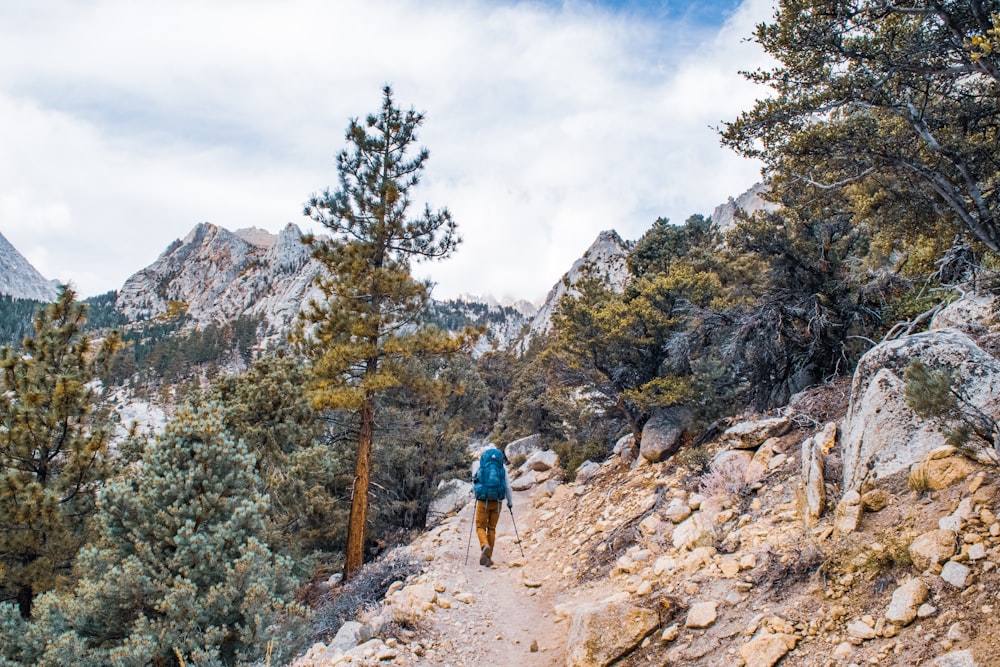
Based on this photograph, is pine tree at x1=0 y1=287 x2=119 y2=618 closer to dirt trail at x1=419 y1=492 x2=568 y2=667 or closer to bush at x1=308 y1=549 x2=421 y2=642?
bush at x1=308 y1=549 x2=421 y2=642

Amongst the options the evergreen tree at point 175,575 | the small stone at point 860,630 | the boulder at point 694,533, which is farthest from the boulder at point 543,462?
the small stone at point 860,630

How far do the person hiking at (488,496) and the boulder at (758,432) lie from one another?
4.09 meters

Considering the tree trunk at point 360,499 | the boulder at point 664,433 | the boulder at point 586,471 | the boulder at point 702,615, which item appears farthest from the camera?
the boulder at point 586,471

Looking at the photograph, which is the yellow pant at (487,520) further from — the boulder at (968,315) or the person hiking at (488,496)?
the boulder at (968,315)

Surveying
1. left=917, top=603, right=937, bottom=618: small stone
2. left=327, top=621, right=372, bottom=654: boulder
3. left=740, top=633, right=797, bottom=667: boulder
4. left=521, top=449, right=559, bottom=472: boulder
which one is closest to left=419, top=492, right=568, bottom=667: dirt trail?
left=327, top=621, right=372, bottom=654: boulder

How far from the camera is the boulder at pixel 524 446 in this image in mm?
25267

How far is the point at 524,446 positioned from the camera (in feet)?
85.6

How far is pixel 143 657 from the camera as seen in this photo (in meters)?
5.41

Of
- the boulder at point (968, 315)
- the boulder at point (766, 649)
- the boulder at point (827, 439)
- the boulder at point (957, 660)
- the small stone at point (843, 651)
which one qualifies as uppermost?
the boulder at point (968, 315)

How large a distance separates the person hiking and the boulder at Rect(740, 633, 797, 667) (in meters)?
5.53

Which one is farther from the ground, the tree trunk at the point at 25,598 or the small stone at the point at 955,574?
the small stone at the point at 955,574

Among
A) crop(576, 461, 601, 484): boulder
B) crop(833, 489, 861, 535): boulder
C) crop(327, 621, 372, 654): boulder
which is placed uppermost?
crop(833, 489, 861, 535): boulder

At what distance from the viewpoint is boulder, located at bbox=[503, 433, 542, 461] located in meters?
25.3

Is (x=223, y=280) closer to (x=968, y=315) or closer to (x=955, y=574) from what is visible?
(x=968, y=315)
